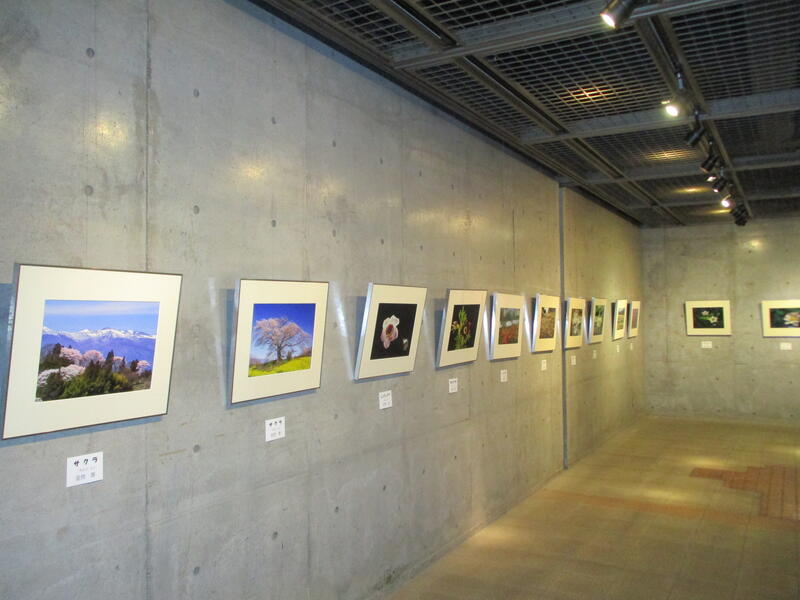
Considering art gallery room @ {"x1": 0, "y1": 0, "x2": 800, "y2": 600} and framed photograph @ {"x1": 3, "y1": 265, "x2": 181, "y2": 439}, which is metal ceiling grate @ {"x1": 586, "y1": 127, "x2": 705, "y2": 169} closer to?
art gallery room @ {"x1": 0, "y1": 0, "x2": 800, "y2": 600}

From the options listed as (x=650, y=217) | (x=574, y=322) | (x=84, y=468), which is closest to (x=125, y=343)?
(x=84, y=468)

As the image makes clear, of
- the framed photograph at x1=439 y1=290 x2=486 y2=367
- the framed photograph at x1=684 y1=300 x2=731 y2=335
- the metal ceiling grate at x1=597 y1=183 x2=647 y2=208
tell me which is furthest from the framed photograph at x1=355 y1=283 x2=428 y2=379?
the framed photograph at x1=684 y1=300 x2=731 y2=335

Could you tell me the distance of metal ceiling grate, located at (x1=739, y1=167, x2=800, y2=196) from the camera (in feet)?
33.1

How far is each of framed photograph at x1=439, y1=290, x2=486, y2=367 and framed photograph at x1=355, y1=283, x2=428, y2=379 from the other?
0.58 m

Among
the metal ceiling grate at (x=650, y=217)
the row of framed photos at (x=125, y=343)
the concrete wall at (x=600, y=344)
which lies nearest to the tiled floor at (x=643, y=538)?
the concrete wall at (x=600, y=344)

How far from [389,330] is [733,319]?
41.8ft

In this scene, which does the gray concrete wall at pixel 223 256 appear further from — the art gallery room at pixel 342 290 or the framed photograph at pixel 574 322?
the framed photograph at pixel 574 322

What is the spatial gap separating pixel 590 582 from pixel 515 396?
281 centimetres

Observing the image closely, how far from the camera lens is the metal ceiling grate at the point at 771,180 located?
10.1m

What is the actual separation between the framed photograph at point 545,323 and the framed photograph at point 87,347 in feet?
20.6

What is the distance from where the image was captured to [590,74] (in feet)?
19.1

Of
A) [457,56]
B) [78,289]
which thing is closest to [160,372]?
[78,289]

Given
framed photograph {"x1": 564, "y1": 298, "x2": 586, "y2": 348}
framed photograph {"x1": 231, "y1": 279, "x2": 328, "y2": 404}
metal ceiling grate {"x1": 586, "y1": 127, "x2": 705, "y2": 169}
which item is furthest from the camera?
framed photograph {"x1": 564, "y1": 298, "x2": 586, "y2": 348}

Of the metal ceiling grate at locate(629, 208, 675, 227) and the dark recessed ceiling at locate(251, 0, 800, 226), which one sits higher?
the metal ceiling grate at locate(629, 208, 675, 227)
